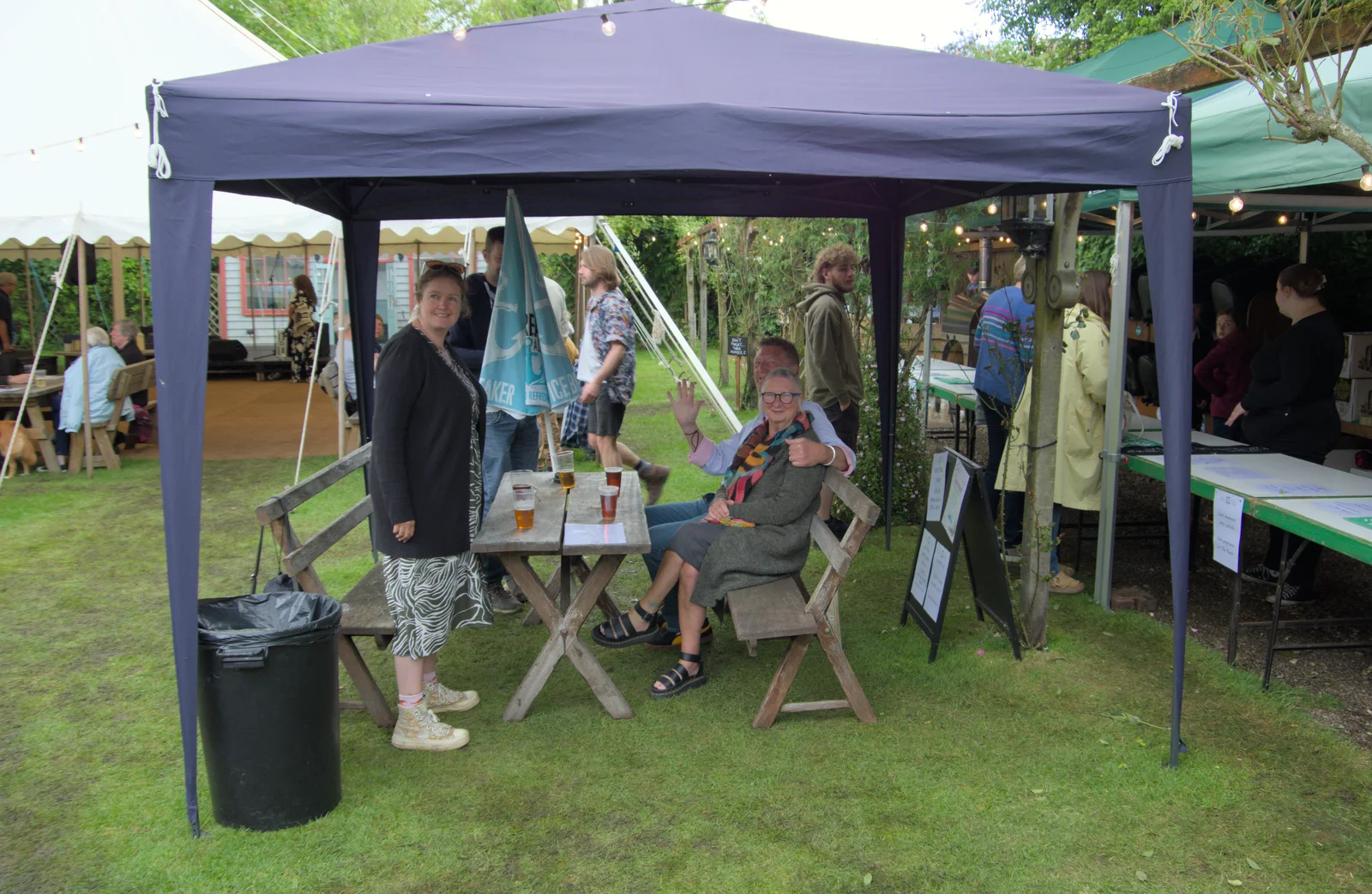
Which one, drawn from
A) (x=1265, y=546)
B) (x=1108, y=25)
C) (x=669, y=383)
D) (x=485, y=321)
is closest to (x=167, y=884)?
(x=485, y=321)

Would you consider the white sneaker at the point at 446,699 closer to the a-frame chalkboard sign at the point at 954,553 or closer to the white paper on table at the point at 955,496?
the a-frame chalkboard sign at the point at 954,553

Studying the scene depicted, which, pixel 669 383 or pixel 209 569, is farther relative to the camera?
pixel 669 383

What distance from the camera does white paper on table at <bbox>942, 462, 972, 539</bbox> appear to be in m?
4.13

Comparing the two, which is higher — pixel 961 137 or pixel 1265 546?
pixel 961 137

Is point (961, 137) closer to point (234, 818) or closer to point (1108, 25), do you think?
point (234, 818)

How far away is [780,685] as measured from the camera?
357 cm

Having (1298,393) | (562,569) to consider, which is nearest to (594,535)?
(562,569)

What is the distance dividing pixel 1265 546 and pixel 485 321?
4.88 metres

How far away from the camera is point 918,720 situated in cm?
370

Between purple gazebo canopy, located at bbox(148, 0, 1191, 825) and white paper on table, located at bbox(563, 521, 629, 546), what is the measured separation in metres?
→ 1.24

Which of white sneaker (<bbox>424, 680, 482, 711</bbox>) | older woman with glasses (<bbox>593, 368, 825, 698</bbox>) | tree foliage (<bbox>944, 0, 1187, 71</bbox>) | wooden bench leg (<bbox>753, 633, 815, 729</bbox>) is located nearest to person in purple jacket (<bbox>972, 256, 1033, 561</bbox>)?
older woman with glasses (<bbox>593, 368, 825, 698</bbox>)

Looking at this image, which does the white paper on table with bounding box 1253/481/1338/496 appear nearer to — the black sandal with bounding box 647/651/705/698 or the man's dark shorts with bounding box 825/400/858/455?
the man's dark shorts with bounding box 825/400/858/455

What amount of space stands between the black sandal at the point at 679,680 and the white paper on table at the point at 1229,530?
6.82 feet

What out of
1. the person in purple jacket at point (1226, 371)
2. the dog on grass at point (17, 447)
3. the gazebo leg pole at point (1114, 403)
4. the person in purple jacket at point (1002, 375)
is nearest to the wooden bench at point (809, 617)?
the gazebo leg pole at point (1114, 403)
